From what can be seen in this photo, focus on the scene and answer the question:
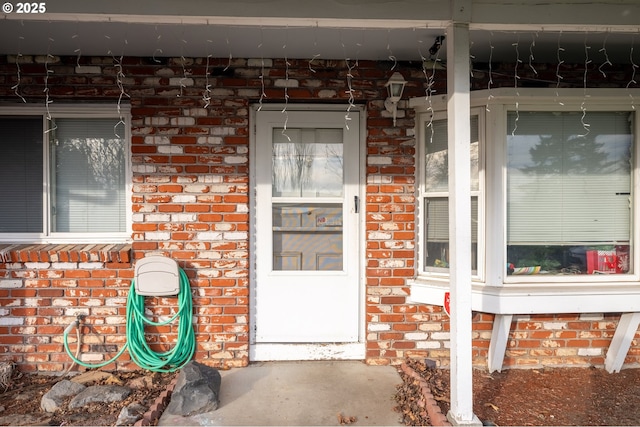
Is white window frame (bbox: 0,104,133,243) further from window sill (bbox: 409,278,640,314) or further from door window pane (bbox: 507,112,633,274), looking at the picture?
door window pane (bbox: 507,112,633,274)

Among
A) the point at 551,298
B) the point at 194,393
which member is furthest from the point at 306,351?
the point at 551,298

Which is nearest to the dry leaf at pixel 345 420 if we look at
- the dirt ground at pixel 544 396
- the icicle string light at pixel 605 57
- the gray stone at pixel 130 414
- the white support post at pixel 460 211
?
the dirt ground at pixel 544 396

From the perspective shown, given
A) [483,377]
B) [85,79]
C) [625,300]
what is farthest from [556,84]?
[85,79]

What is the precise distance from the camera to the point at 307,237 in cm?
353

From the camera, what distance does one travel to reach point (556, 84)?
3453mm

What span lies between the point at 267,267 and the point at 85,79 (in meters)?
2.07

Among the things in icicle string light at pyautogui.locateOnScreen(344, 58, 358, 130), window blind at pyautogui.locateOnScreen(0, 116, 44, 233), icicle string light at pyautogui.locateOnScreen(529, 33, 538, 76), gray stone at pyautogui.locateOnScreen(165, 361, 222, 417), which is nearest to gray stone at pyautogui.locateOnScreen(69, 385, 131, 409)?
gray stone at pyautogui.locateOnScreen(165, 361, 222, 417)

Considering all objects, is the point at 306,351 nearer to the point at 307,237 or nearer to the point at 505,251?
the point at 307,237

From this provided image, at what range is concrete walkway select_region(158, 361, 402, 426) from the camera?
268 centimetres

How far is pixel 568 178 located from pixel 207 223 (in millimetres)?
2869

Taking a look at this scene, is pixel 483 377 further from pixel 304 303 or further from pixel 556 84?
pixel 556 84

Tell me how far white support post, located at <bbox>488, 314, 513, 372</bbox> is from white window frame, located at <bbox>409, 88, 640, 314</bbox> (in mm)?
128

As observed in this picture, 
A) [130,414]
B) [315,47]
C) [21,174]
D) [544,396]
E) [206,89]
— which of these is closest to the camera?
[130,414]

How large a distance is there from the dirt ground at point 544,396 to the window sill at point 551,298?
539 millimetres
